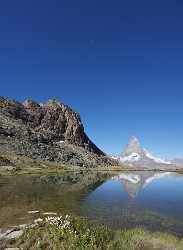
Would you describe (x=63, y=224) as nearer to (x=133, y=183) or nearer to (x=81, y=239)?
(x=81, y=239)

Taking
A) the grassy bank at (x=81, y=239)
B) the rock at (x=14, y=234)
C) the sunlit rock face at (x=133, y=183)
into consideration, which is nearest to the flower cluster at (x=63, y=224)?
the grassy bank at (x=81, y=239)

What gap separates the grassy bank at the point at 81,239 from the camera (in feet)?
71.2

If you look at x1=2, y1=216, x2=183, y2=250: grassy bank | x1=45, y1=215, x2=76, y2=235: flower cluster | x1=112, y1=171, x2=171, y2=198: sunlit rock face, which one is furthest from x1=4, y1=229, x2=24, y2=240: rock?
x1=112, y1=171, x2=171, y2=198: sunlit rock face

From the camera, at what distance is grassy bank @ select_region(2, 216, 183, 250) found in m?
21.7

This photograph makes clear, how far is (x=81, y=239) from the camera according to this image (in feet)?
72.3

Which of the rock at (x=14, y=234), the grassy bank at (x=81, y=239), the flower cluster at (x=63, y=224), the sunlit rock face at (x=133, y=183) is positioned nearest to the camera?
the grassy bank at (x=81, y=239)

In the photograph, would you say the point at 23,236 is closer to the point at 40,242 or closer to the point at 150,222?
the point at 40,242

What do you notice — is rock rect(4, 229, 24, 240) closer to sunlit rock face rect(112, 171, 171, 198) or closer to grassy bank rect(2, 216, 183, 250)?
grassy bank rect(2, 216, 183, 250)

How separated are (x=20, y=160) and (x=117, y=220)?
163640 millimetres

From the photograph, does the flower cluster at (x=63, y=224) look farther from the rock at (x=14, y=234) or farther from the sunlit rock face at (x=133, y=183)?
the sunlit rock face at (x=133, y=183)

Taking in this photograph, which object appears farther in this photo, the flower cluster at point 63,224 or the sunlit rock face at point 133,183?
the sunlit rock face at point 133,183

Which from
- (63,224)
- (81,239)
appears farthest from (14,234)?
(81,239)

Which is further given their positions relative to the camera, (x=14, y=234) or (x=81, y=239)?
(x=14, y=234)

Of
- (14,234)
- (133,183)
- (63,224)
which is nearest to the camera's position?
(63,224)
